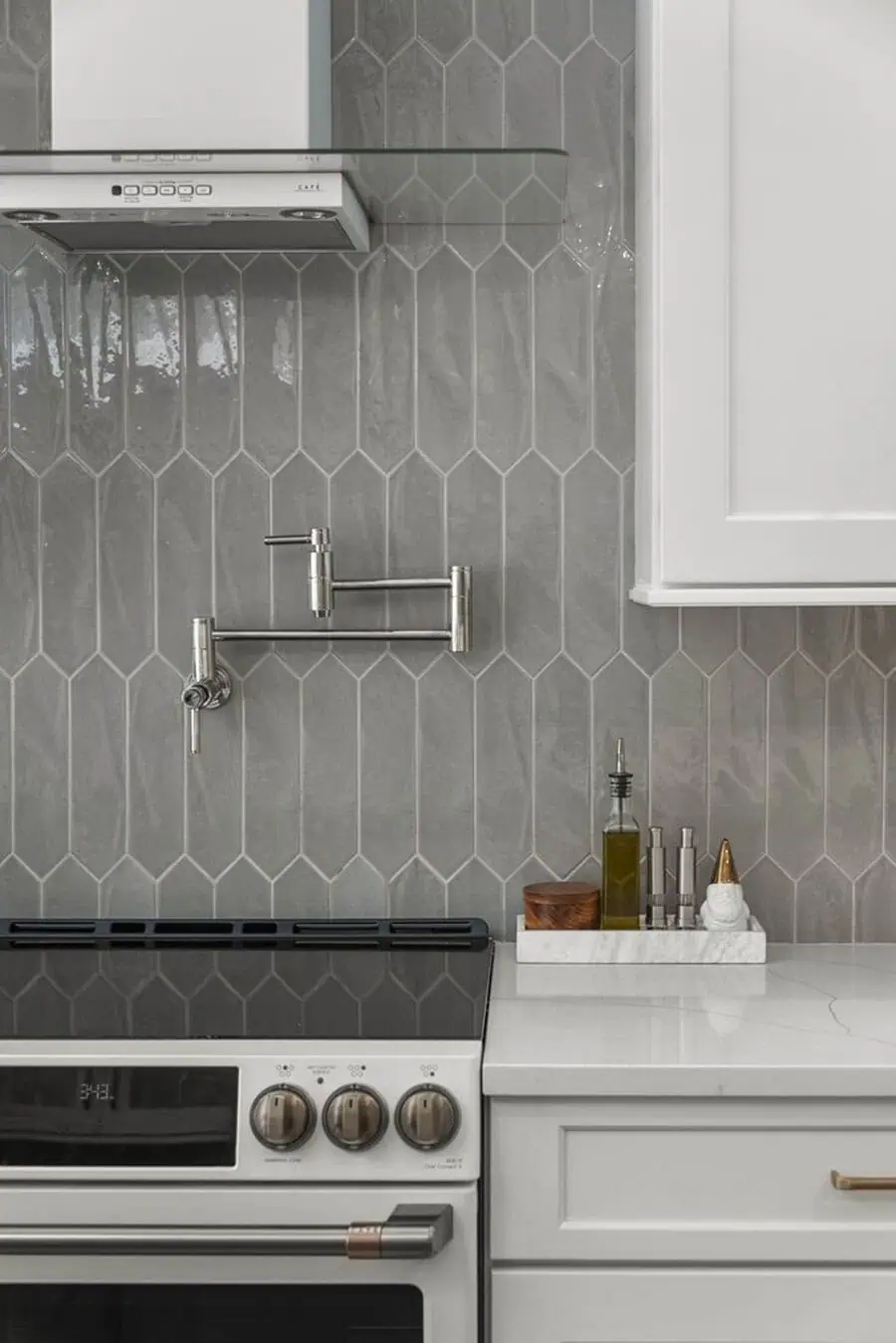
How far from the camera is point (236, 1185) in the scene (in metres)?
1.55

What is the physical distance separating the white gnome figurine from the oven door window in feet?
2.32

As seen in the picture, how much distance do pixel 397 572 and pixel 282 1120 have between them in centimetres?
90

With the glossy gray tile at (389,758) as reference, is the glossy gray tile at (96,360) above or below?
above

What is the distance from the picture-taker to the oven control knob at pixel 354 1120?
1542 mm

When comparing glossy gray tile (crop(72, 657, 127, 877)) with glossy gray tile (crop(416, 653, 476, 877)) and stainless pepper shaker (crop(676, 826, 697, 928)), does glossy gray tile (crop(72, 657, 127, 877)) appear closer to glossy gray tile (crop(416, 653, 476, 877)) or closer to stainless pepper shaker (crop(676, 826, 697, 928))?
glossy gray tile (crop(416, 653, 476, 877))

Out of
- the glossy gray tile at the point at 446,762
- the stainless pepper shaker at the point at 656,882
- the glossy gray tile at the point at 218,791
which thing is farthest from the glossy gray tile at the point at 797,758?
the glossy gray tile at the point at 218,791

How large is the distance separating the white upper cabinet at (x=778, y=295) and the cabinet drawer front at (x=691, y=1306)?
31.4 inches

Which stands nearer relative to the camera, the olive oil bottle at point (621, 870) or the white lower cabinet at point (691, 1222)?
the white lower cabinet at point (691, 1222)

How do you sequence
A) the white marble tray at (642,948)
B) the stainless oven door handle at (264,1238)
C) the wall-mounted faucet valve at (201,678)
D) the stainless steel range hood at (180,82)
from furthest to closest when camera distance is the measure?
the wall-mounted faucet valve at (201,678) → the white marble tray at (642,948) → the stainless steel range hood at (180,82) → the stainless oven door handle at (264,1238)

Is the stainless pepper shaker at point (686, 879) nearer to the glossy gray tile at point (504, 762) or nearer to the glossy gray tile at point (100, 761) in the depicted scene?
the glossy gray tile at point (504, 762)

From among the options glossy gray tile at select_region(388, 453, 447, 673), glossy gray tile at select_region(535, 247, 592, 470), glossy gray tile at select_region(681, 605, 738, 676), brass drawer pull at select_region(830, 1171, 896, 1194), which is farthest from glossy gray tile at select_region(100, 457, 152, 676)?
brass drawer pull at select_region(830, 1171, 896, 1194)

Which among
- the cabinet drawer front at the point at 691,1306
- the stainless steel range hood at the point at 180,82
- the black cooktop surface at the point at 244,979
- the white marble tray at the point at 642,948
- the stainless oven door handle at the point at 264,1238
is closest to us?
the stainless oven door handle at the point at 264,1238

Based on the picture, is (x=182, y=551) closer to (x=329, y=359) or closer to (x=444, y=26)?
(x=329, y=359)

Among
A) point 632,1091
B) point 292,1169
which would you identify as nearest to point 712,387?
point 632,1091
